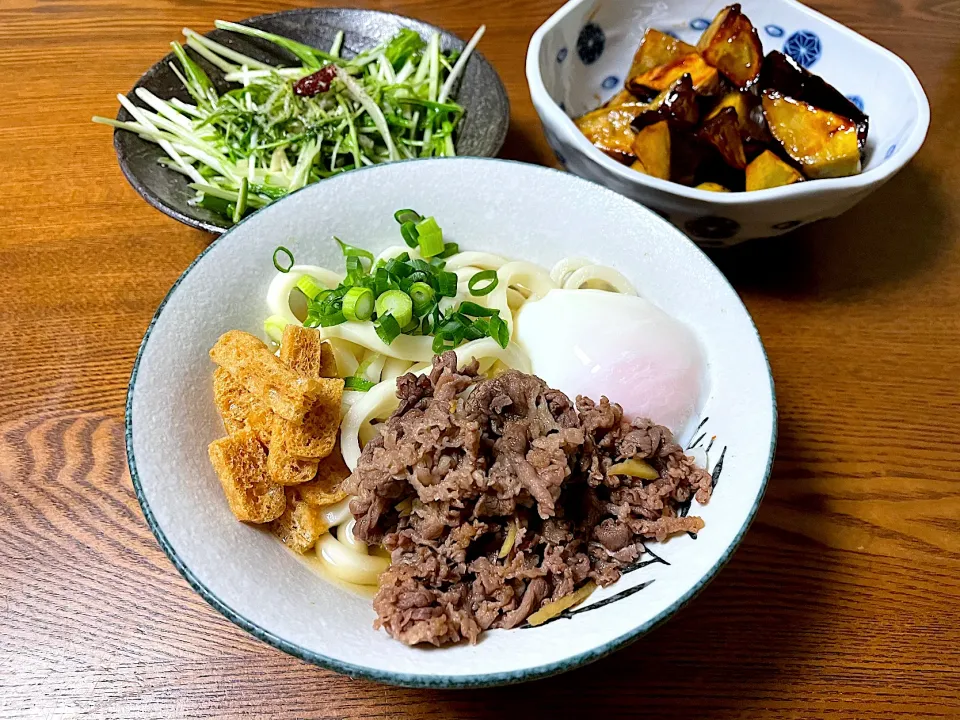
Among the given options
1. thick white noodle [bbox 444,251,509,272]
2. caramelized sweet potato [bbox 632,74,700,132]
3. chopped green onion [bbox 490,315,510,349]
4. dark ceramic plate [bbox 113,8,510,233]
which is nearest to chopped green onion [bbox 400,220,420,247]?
thick white noodle [bbox 444,251,509,272]

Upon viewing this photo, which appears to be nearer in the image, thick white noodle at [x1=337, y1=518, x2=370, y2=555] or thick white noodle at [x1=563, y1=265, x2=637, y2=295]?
thick white noodle at [x1=337, y1=518, x2=370, y2=555]

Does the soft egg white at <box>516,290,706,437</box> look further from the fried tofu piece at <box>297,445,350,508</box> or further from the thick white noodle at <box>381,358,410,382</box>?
the fried tofu piece at <box>297,445,350,508</box>

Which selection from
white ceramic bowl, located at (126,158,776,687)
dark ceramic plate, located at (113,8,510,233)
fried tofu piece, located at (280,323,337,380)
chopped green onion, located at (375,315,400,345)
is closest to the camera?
white ceramic bowl, located at (126,158,776,687)

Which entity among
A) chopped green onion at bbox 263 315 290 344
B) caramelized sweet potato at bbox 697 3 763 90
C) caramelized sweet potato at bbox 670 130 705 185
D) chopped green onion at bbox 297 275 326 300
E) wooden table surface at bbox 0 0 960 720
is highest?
caramelized sweet potato at bbox 697 3 763 90

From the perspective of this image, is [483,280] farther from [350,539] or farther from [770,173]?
[770,173]

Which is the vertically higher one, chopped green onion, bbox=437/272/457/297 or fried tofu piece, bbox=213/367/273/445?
chopped green onion, bbox=437/272/457/297

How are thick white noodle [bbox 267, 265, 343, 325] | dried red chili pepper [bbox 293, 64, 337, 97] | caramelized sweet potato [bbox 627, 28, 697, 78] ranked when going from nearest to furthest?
thick white noodle [bbox 267, 265, 343, 325], caramelized sweet potato [bbox 627, 28, 697, 78], dried red chili pepper [bbox 293, 64, 337, 97]

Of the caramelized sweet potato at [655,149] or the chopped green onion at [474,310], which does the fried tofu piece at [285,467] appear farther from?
the caramelized sweet potato at [655,149]
